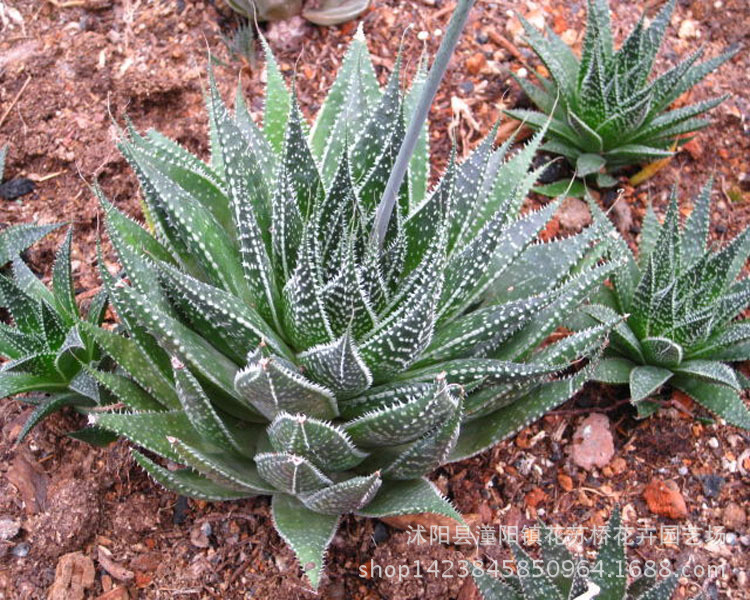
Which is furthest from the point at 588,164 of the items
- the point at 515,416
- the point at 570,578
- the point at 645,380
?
the point at 570,578

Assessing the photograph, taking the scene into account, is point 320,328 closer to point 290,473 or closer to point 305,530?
point 290,473

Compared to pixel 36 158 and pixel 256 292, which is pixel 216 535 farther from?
pixel 36 158

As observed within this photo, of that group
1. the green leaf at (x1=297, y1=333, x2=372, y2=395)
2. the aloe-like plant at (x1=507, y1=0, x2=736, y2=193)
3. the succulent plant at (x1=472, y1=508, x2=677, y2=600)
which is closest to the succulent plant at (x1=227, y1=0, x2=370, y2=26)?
the aloe-like plant at (x1=507, y1=0, x2=736, y2=193)

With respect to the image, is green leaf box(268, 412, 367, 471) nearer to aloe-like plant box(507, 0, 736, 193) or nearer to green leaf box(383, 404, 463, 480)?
green leaf box(383, 404, 463, 480)

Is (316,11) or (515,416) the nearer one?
(515,416)

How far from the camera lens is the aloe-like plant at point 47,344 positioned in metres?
2.14

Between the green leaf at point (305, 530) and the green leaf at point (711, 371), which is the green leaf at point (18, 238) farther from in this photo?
the green leaf at point (711, 371)

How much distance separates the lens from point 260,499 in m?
2.23

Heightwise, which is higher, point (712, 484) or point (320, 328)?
point (320, 328)

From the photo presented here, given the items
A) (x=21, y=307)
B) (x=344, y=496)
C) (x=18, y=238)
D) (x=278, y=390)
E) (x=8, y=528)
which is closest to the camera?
(x=278, y=390)

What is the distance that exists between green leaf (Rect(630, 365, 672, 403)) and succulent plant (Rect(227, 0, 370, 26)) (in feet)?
6.26

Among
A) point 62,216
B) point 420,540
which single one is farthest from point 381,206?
point 62,216

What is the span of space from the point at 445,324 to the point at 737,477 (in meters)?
1.27

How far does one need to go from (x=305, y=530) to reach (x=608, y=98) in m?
2.01
